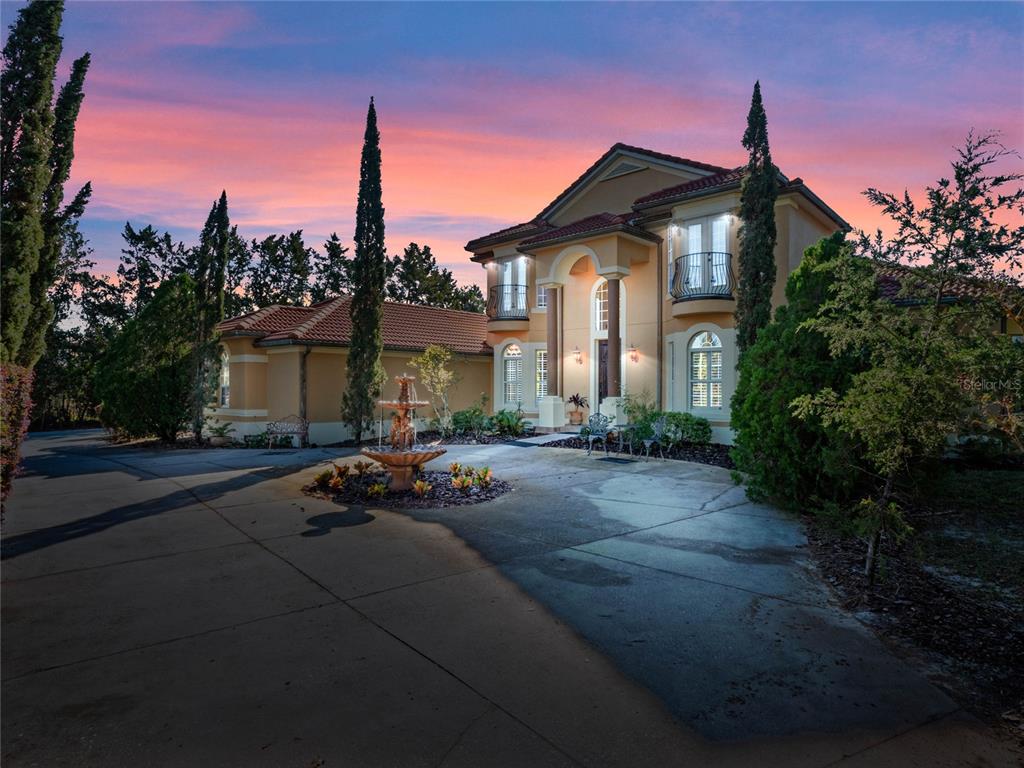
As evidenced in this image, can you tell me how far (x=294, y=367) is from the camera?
19.0 meters

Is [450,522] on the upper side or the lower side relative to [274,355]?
lower

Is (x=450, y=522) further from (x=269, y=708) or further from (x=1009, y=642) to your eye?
(x=1009, y=642)

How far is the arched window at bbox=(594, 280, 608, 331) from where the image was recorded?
64.6 feet

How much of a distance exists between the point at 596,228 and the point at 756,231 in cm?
502

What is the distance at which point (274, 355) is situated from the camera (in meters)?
19.8

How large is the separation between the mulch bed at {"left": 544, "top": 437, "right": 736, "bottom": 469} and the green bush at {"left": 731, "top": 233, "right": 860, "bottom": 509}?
4.01m

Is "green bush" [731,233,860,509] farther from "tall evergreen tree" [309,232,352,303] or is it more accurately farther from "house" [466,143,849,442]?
"tall evergreen tree" [309,232,352,303]

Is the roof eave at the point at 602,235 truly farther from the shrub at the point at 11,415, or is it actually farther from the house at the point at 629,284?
the shrub at the point at 11,415

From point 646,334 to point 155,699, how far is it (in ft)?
54.3

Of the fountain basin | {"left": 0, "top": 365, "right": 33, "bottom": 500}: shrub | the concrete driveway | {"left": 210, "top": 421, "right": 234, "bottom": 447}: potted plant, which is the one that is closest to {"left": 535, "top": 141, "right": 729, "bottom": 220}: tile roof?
the fountain basin

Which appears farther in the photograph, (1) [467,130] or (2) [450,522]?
A: (1) [467,130]

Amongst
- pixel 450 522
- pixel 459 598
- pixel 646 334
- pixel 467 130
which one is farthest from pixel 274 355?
pixel 459 598

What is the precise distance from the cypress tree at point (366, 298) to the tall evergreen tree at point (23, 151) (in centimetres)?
1114

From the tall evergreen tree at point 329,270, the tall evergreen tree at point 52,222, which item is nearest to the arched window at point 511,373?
the tall evergreen tree at point 52,222
